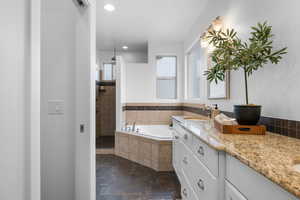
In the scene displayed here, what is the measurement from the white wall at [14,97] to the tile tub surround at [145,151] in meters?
2.32

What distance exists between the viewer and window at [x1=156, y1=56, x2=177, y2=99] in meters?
4.47

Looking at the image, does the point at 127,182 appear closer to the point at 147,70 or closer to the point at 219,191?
the point at 219,191

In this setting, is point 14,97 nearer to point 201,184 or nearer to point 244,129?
point 201,184

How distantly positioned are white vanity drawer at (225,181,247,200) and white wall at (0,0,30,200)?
86 centimetres

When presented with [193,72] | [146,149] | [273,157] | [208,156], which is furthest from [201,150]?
[193,72]

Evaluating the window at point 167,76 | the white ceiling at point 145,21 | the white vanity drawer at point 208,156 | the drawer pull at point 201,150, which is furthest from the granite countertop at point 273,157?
the window at point 167,76

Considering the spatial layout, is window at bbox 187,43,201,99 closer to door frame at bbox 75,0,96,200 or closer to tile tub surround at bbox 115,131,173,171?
tile tub surround at bbox 115,131,173,171

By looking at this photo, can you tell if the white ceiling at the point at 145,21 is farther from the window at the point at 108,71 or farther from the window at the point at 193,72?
the window at the point at 108,71

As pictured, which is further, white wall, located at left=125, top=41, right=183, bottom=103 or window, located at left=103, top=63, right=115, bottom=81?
window, located at left=103, top=63, right=115, bottom=81

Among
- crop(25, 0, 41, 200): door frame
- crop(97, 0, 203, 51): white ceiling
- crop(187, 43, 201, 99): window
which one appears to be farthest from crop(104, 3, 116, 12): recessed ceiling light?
crop(25, 0, 41, 200): door frame

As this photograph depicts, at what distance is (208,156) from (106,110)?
406 centimetres

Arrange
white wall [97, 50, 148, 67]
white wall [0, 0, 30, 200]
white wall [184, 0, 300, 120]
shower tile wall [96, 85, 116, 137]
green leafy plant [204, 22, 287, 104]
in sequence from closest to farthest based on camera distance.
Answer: white wall [0, 0, 30, 200]
white wall [184, 0, 300, 120]
green leafy plant [204, 22, 287, 104]
shower tile wall [96, 85, 116, 137]
white wall [97, 50, 148, 67]

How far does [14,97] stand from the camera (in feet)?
1.73

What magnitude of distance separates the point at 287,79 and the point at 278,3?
57 centimetres
